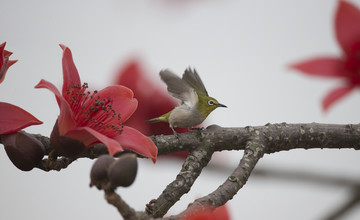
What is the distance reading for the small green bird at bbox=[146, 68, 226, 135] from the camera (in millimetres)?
623

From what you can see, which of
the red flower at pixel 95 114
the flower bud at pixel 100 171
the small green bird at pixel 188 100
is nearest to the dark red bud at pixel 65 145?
the red flower at pixel 95 114

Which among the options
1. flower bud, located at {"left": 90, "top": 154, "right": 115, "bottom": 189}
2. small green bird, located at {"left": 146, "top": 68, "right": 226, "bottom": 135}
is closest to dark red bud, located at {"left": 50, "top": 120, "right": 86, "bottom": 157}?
flower bud, located at {"left": 90, "top": 154, "right": 115, "bottom": 189}

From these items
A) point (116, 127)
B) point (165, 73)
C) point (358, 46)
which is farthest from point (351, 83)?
point (165, 73)

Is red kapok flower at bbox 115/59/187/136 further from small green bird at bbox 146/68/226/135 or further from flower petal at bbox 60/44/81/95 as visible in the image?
flower petal at bbox 60/44/81/95

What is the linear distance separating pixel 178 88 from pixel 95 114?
168 millimetres

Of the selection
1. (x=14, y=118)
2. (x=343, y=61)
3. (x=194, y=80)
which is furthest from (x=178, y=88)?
(x=343, y=61)

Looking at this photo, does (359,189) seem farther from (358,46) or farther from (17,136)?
(17,136)

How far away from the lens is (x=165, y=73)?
2.06 ft

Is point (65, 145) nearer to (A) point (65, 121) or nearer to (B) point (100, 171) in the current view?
(A) point (65, 121)

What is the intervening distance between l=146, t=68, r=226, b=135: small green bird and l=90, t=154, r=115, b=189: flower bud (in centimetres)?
30

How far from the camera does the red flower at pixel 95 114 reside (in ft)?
1.40

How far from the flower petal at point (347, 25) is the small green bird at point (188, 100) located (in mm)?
407

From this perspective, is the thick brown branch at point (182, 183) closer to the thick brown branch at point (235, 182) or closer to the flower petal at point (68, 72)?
the thick brown branch at point (235, 182)

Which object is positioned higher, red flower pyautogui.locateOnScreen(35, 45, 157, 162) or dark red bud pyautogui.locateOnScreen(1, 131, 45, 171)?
red flower pyautogui.locateOnScreen(35, 45, 157, 162)
